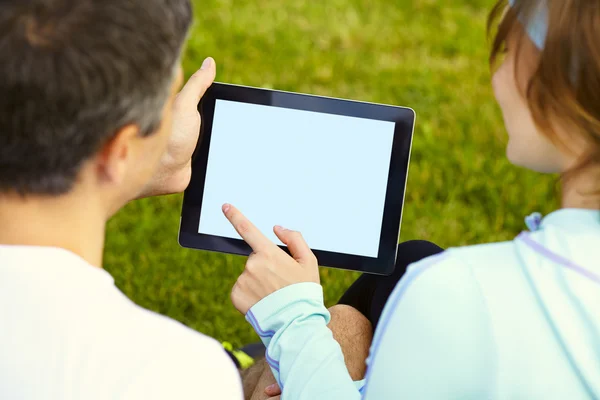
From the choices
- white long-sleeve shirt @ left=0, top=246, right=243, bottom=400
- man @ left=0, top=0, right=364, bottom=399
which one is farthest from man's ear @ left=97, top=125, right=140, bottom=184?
white long-sleeve shirt @ left=0, top=246, right=243, bottom=400

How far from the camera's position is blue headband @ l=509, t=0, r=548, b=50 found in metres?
1.02

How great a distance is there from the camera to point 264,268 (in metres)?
1.50

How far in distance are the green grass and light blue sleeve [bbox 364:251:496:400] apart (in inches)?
56.9

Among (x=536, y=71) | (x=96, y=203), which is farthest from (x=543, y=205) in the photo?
(x=96, y=203)

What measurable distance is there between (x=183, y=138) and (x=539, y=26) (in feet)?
2.77

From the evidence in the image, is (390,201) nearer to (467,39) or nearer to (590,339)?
(590,339)

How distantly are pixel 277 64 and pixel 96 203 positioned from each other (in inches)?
90.5

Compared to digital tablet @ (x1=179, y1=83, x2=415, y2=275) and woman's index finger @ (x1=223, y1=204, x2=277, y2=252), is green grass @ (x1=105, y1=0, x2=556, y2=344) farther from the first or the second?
woman's index finger @ (x1=223, y1=204, x2=277, y2=252)

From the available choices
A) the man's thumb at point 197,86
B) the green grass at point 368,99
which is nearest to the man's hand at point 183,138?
the man's thumb at point 197,86

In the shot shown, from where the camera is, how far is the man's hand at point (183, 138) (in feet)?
5.37

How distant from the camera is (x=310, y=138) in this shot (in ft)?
5.65

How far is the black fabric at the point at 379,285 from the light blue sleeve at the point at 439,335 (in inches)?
26.2

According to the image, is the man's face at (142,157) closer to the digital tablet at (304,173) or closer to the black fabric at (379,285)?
the digital tablet at (304,173)

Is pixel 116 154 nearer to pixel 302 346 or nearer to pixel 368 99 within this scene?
pixel 302 346
